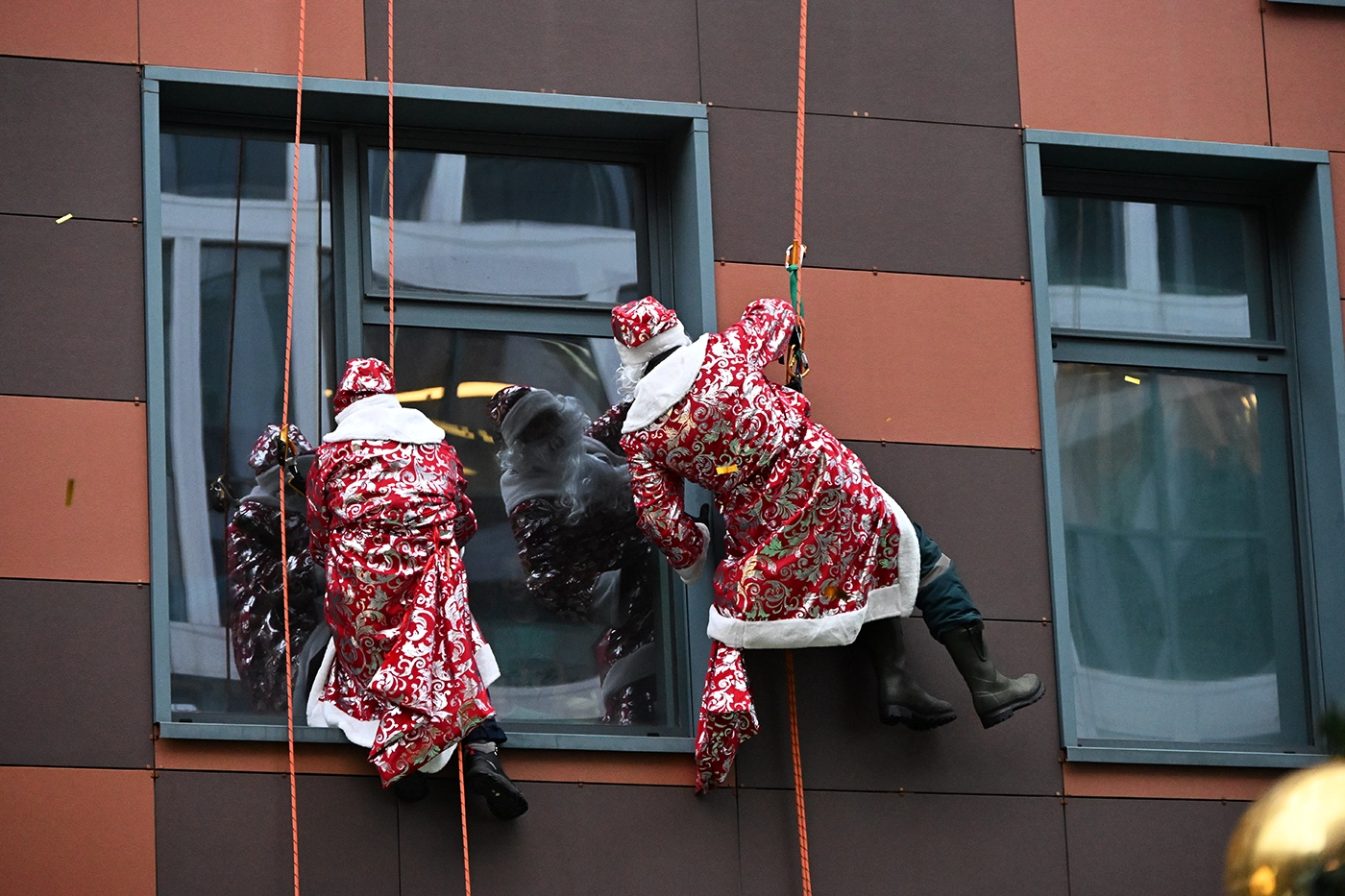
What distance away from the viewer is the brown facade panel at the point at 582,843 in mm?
5785

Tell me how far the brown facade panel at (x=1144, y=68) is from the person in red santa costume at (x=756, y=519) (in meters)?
1.68

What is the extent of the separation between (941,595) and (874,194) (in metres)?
1.49

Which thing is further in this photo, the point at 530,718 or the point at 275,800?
the point at 530,718

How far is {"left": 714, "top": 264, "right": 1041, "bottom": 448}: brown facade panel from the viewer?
6457 mm

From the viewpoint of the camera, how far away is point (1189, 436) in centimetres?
698

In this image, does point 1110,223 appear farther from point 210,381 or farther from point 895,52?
point 210,381

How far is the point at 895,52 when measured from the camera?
6.80 meters

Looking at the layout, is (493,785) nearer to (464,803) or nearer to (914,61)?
(464,803)

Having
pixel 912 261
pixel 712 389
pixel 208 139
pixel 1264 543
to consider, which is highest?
pixel 208 139

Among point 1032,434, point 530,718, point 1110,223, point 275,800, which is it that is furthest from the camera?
point 1110,223

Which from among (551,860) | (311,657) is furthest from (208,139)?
(551,860)

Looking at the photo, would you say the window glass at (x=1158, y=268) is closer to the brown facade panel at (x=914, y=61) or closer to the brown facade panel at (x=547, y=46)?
the brown facade panel at (x=914, y=61)

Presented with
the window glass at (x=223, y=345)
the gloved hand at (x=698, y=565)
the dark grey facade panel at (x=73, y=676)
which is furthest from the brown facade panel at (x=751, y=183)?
the dark grey facade panel at (x=73, y=676)

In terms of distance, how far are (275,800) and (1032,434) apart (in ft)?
9.01
